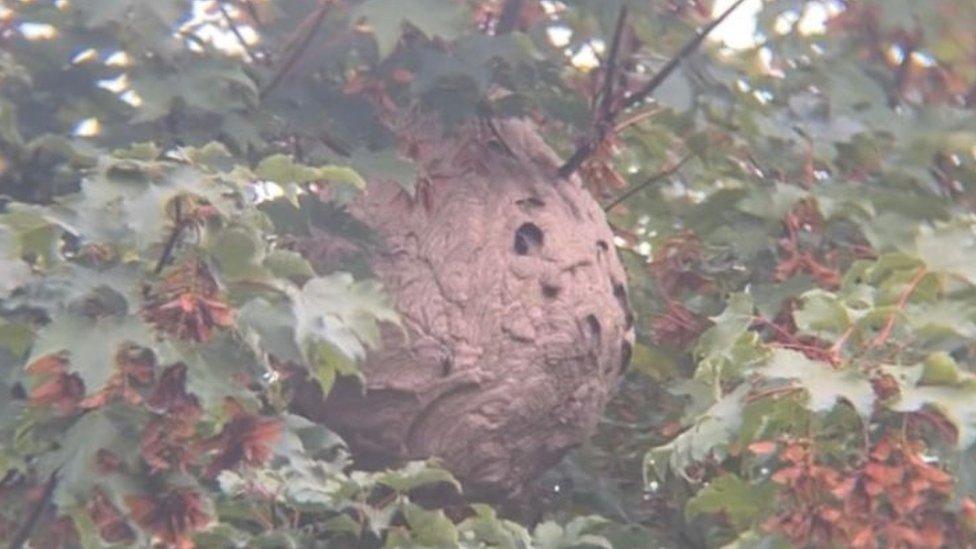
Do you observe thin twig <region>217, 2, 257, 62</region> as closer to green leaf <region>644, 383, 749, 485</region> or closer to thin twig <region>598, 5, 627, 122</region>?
thin twig <region>598, 5, 627, 122</region>

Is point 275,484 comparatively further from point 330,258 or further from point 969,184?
point 969,184

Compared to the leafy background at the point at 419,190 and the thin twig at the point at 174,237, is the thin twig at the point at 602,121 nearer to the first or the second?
the leafy background at the point at 419,190

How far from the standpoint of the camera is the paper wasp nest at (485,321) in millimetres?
2568

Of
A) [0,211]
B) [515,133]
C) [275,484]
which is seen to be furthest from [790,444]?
[0,211]

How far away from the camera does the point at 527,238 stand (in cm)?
266

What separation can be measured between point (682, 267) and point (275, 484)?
85 centimetres

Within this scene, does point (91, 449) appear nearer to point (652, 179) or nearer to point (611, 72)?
point (611, 72)

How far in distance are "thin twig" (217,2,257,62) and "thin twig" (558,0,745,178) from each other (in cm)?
40

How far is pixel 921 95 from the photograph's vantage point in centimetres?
277

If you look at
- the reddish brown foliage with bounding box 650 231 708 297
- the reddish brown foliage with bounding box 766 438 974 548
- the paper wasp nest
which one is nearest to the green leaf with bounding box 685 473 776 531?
the reddish brown foliage with bounding box 766 438 974 548

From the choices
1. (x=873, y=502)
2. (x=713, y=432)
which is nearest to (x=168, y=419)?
(x=713, y=432)

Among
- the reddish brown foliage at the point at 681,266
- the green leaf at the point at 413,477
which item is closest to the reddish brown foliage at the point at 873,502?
the green leaf at the point at 413,477

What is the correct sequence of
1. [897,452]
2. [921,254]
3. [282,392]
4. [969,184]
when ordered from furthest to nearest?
[969,184]
[282,392]
[921,254]
[897,452]

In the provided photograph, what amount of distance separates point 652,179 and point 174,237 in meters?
1.15
